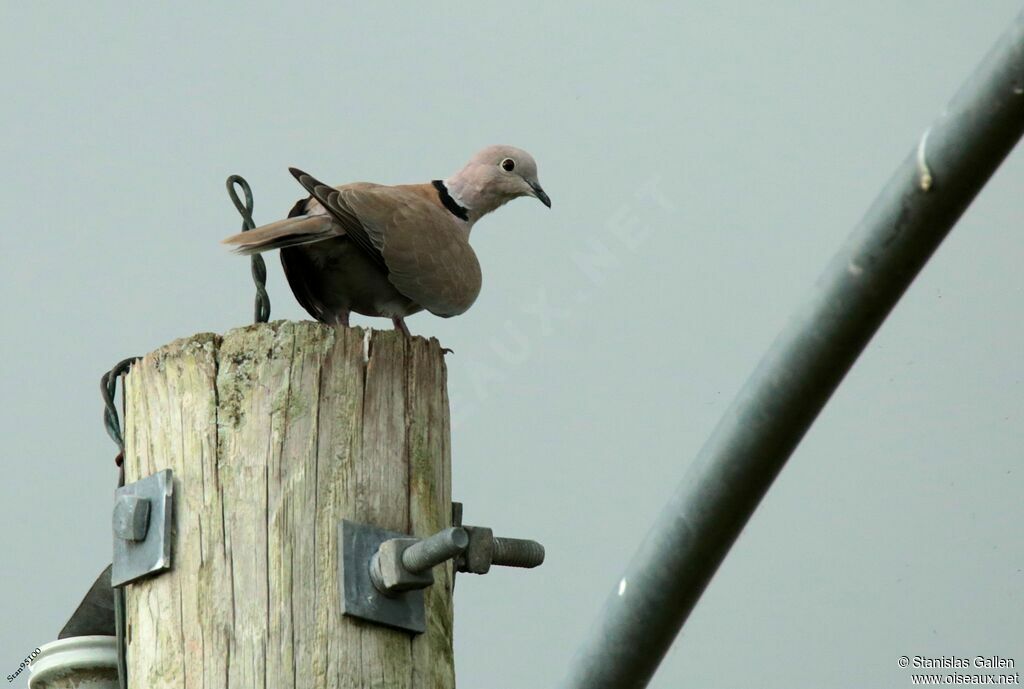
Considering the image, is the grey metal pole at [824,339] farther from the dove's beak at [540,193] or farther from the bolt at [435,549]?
the dove's beak at [540,193]

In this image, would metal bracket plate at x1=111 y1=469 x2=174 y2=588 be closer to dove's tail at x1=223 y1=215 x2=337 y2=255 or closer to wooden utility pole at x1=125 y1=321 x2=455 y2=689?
wooden utility pole at x1=125 y1=321 x2=455 y2=689

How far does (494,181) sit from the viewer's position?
6.12 metres

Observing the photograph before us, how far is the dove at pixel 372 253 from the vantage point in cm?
477

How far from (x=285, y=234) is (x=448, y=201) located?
4.25ft

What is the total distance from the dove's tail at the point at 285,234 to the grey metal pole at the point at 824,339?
2.59 m

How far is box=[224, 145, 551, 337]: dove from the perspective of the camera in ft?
15.6

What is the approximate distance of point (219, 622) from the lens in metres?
3.02

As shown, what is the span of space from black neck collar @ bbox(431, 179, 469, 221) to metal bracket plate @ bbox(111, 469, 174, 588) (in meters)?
2.68

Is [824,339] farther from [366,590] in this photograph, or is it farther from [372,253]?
[372,253]

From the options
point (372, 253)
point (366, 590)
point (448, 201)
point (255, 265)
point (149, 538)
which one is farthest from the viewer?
point (448, 201)

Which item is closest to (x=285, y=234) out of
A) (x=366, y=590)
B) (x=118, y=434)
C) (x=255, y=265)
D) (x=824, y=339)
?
(x=255, y=265)

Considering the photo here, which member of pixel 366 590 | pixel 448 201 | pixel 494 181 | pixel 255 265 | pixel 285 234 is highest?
pixel 494 181

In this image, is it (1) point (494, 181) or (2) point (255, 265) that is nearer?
(2) point (255, 265)

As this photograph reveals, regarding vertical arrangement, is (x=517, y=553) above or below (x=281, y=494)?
below
